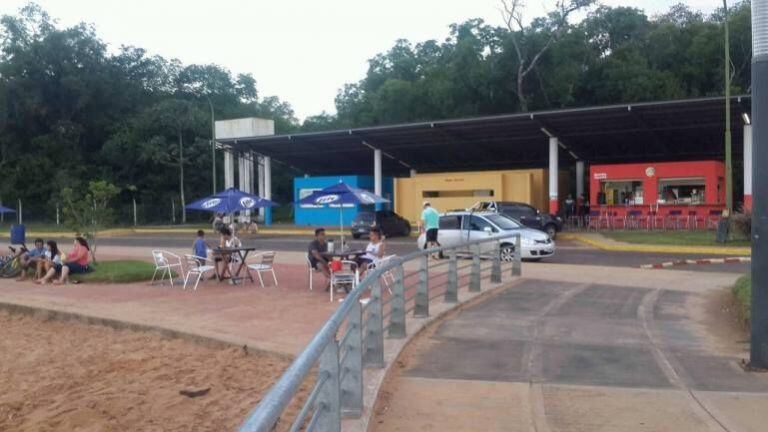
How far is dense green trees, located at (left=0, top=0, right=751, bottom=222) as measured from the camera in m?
51.4

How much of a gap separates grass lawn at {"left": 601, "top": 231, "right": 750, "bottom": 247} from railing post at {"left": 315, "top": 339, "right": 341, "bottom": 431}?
2376 centimetres

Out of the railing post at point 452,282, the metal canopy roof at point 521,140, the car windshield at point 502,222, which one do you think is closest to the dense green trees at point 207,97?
the metal canopy roof at point 521,140

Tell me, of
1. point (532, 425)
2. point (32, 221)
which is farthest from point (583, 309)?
point (32, 221)

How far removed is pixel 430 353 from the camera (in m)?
7.93

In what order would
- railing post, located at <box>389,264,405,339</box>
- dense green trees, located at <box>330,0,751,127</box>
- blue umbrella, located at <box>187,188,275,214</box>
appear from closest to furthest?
1. railing post, located at <box>389,264,405,339</box>
2. blue umbrella, located at <box>187,188,275,214</box>
3. dense green trees, located at <box>330,0,751,127</box>

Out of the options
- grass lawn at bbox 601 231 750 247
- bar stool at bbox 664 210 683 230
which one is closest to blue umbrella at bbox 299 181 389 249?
grass lawn at bbox 601 231 750 247

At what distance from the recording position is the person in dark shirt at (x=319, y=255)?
13.2 meters

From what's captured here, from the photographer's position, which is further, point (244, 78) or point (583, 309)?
point (244, 78)

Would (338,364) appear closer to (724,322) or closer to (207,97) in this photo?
(724,322)

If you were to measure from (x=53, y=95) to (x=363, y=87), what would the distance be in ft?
87.4

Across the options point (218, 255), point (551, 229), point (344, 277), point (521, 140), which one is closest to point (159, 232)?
point (521, 140)

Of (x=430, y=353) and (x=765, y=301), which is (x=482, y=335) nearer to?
(x=430, y=353)

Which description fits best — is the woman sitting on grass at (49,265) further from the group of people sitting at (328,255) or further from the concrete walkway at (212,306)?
the group of people sitting at (328,255)

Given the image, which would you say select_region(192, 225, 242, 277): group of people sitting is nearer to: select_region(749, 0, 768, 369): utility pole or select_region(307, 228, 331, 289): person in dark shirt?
select_region(307, 228, 331, 289): person in dark shirt
